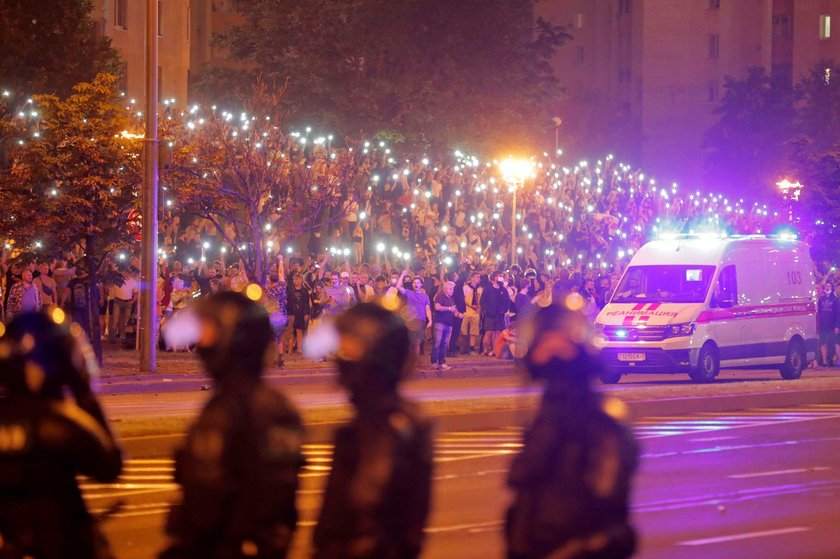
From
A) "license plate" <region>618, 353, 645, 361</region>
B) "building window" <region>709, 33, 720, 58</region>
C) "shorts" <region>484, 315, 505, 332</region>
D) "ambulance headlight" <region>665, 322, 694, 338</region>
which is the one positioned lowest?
"license plate" <region>618, 353, 645, 361</region>

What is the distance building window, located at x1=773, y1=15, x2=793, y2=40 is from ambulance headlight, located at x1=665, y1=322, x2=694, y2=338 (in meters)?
76.9

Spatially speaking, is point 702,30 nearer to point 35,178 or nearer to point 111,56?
point 111,56

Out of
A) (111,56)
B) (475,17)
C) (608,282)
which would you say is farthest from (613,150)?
(608,282)

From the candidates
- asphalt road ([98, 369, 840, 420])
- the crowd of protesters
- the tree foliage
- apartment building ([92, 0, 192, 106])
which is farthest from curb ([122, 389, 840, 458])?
the tree foliage

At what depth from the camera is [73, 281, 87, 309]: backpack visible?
25.3 meters

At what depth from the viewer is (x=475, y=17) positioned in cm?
5641

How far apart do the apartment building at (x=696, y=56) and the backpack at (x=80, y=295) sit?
235 feet

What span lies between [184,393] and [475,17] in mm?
35663

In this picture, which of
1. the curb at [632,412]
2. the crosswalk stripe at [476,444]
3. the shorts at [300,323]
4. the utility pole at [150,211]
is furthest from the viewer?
the shorts at [300,323]

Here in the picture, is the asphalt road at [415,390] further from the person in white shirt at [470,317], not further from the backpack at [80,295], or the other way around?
the person in white shirt at [470,317]

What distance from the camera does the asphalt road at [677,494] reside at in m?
10.2

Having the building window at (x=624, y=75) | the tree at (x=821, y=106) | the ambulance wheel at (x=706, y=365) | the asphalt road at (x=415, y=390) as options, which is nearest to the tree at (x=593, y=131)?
the building window at (x=624, y=75)

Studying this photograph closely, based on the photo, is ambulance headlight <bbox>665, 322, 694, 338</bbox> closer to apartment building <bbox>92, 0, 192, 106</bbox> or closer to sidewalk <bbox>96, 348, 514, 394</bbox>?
→ sidewalk <bbox>96, 348, 514, 394</bbox>

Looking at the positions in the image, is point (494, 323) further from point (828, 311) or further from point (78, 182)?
point (78, 182)
